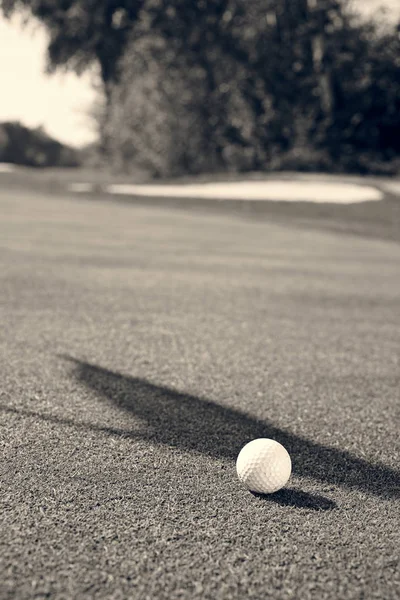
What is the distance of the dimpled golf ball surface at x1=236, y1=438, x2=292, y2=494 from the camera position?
7.70 ft

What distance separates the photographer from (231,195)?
19391 millimetres

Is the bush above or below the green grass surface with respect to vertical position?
above

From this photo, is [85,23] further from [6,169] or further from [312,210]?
[312,210]

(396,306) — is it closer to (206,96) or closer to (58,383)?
(58,383)

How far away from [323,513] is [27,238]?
7.21 meters

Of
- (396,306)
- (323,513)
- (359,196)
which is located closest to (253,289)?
(396,306)

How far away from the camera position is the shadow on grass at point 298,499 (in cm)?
232

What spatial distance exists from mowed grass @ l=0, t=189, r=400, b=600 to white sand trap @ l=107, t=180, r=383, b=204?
1121 cm

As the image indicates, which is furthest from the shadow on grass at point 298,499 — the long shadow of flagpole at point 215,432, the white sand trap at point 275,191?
the white sand trap at point 275,191

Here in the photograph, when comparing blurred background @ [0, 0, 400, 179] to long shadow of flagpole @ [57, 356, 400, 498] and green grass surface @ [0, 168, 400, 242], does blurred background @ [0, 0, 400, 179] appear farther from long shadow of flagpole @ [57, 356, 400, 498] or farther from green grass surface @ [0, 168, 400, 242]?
long shadow of flagpole @ [57, 356, 400, 498]

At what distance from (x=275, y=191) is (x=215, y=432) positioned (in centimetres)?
1685

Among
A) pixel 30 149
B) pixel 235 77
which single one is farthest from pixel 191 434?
pixel 30 149

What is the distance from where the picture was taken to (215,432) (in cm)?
288

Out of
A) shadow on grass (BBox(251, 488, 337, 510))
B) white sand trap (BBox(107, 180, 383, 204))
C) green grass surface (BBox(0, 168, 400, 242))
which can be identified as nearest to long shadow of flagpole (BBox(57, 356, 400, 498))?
shadow on grass (BBox(251, 488, 337, 510))
